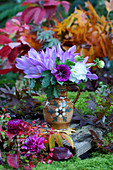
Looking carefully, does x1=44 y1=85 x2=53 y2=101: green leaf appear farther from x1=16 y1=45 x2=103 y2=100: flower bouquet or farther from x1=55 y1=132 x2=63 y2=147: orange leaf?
x1=55 y1=132 x2=63 y2=147: orange leaf

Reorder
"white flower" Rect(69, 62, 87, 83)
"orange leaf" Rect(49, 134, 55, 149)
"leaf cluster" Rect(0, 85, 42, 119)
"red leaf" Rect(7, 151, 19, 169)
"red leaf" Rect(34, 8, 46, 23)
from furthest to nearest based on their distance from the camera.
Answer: "red leaf" Rect(34, 8, 46, 23)
"leaf cluster" Rect(0, 85, 42, 119)
"white flower" Rect(69, 62, 87, 83)
"orange leaf" Rect(49, 134, 55, 149)
"red leaf" Rect(7, 151, 19, 169)

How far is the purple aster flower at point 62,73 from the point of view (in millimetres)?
898

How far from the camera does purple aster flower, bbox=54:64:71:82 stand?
0.90 m

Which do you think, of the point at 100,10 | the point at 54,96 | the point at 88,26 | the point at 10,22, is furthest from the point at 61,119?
the point at 100,10

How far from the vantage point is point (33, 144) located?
0.79m

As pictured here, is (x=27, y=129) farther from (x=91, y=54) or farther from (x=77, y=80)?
(x=91, y=54)

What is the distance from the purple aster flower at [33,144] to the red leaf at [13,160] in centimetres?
4

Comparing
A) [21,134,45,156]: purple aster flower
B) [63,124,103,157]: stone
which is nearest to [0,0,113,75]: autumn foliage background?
[63,124,103,157]: stone

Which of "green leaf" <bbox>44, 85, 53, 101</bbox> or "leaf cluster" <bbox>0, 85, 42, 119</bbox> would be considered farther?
"leaf cluster" <bbox>0, 85, 42, 119</bbox>

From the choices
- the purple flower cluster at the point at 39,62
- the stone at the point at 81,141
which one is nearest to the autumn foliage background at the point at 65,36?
the purple flower cluster at the point at 39,62

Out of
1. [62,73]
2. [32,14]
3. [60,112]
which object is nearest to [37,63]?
[62,73]

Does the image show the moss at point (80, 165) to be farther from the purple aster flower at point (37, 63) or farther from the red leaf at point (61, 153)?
the purple aster flower at point (37, 63)

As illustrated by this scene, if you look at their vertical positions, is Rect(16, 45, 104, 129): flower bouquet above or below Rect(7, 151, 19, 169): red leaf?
above

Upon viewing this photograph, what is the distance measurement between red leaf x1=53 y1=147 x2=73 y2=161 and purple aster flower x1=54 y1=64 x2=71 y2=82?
0.89 feet
